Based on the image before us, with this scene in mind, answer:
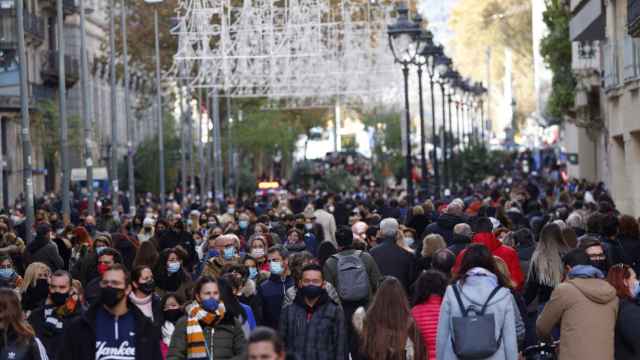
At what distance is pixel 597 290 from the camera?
12.2 meters

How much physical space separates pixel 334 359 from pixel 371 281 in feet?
11.2

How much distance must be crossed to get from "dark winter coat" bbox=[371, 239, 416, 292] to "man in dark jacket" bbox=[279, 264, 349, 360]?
5171 mm

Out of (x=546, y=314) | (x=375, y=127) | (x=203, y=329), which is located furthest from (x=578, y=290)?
(x=375, y=127)

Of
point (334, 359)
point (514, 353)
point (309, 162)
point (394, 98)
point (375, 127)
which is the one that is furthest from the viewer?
point (375, 127)

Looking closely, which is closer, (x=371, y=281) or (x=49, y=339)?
(x=49, y=339)

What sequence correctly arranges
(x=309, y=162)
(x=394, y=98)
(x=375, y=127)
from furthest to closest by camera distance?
(x=375, y=127) → (x=309, y=162) → (x=394, y=98)

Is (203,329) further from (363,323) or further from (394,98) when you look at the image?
(394,98)

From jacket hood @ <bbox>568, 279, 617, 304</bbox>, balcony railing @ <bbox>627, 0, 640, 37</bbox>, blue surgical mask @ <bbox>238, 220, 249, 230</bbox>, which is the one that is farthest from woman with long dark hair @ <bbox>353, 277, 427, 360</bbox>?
balcony railing @ <bbox>627, 0, 640, 37</bbox>

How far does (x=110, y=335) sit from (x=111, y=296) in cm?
23

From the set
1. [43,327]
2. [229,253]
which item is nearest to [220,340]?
[43,327]

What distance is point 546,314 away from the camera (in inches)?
489

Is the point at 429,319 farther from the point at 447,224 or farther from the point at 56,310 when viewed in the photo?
the point at 447,224

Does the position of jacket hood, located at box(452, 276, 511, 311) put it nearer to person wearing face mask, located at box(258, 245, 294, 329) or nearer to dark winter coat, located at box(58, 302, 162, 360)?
dark winter coat, located at box(58, 302, 162, 360)

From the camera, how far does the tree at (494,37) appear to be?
107 m
